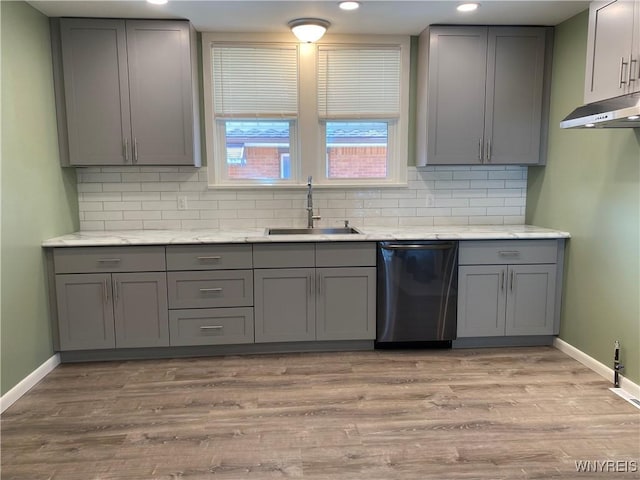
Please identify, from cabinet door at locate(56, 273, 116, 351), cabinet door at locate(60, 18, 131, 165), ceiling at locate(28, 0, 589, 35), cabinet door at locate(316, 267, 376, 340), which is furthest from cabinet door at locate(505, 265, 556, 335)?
cabinet door at locate(60, 18, 131, 165)

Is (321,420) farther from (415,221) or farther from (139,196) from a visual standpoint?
(139,196)

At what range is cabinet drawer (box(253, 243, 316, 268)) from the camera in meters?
3.19

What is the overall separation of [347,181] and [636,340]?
2.26 m

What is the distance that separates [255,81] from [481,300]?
2418 millimetres

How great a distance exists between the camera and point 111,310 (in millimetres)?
3129

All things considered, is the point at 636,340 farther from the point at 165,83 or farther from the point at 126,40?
the point at 126,40

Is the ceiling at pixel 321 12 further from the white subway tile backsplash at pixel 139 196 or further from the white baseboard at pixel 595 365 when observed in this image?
the white baseboard at pixel 595 365

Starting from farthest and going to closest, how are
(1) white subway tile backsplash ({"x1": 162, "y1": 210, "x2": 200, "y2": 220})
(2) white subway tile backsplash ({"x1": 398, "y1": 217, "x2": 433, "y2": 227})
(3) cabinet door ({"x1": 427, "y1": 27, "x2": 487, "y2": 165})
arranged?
1. (2) white subway tile backsplash ({"x1": 398, "y1": 217, "x2": 433, "y2": 227})
2. (1) white subway tile backsplash ({"x1": 162, "y1": 210, "x2": 200, "y2": 220})
3. (3) cabinet door ({"x1": 427, "y1": 27, "x2": 487, "y2": 165})

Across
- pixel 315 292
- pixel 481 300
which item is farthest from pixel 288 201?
pixel 481 300

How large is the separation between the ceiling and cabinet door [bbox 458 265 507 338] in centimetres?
176

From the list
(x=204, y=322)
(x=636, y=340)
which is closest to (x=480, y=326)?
(x=636, y=340)

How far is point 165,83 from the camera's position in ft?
10.7

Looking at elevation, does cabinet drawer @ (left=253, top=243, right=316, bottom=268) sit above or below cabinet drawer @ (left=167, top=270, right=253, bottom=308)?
above

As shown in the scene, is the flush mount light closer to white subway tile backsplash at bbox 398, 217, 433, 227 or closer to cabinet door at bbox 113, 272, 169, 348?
white subway tile backsplash at bbox 398, 217, 433, 227
